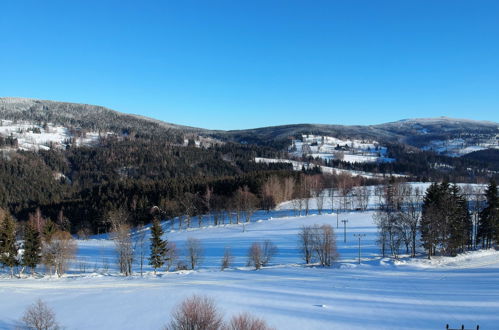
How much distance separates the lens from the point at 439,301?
118 feet

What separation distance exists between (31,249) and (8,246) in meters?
3.50

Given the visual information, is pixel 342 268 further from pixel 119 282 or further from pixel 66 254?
pixel 66 254

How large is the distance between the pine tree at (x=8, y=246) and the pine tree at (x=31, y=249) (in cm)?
171

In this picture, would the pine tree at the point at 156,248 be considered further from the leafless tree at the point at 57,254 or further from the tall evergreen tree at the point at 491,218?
the tall evergreen tree at the point at 491,218

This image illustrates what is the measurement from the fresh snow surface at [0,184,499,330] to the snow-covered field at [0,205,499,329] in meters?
0.11

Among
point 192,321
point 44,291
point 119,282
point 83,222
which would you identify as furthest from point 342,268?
point 83,222

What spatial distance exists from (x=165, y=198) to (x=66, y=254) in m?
66.0

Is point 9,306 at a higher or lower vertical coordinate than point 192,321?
lower

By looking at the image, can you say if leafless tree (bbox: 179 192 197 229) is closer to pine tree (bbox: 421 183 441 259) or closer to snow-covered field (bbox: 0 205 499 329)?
snow-covered field (bbox: 0 205 499 329)

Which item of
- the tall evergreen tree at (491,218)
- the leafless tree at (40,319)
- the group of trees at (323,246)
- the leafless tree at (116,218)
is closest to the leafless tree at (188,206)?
the leafless tree at (116,218)

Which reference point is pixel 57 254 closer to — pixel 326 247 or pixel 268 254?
pixel 268 254

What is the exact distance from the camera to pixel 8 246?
2194 inches

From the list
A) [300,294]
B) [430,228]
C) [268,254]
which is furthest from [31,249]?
[430,228]

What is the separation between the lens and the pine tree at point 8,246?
5511 centimetres
